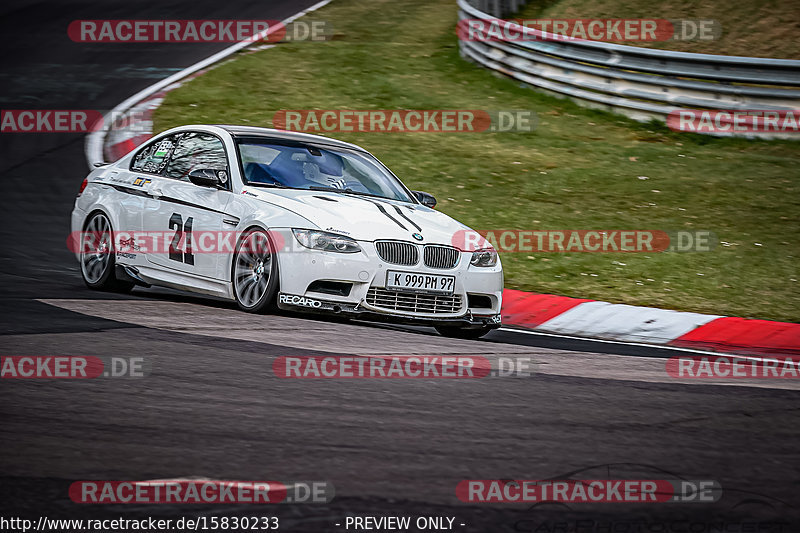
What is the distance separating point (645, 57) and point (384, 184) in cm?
815

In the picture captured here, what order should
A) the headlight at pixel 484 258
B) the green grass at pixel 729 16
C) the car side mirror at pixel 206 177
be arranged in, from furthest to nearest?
the green grass at pixel 729 16 < the car side mirror at pixel 206 177 < the headlight at pixel 484 258

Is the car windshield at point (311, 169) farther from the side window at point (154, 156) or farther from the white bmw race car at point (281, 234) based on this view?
the side window at point (154, 156)

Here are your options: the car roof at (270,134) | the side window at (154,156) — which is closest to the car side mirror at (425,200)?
the car roof at (270,134)

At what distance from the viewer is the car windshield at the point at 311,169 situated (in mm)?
8961

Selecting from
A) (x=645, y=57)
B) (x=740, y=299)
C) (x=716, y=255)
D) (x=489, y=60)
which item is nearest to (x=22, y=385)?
(x=740, y=299)

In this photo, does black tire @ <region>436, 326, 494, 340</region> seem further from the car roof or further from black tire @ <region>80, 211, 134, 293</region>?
black tire @ <region>80, 211, 134, 293</region>

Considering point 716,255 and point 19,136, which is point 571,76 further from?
point 19,136

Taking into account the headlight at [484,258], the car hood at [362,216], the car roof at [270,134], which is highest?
the car roof at [270,134]

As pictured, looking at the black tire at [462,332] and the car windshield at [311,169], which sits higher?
the car windshield at [311,169]

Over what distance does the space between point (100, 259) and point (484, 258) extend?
347 cm

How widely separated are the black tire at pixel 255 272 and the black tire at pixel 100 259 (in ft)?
5.47

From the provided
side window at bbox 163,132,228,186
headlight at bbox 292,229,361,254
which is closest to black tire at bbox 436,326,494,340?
headlight at bbox 292,229,361,254

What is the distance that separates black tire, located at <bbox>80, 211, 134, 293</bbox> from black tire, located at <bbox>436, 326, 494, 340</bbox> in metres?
2.84

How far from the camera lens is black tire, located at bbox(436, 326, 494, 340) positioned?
29.0 feet
